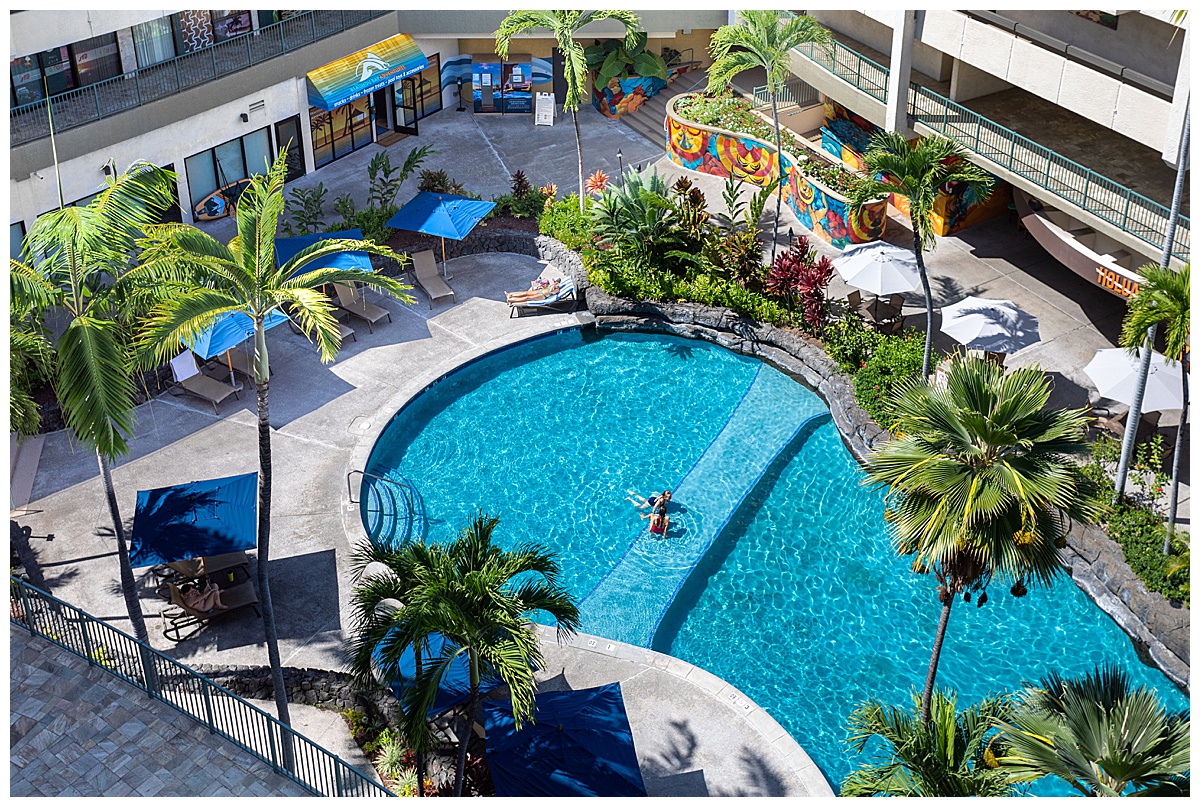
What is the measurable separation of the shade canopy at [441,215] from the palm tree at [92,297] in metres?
12.3

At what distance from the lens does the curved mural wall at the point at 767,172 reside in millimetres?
31469

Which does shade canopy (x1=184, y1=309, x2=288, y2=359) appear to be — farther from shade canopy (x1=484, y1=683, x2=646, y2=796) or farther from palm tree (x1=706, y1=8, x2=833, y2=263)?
palm tree (x1=706, y1=8, x2=833, y2=263)

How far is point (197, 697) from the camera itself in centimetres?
1659

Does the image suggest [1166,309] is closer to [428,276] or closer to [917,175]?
[917,175]

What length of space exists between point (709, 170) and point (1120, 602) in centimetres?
1870

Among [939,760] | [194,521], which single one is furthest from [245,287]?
[939,760]

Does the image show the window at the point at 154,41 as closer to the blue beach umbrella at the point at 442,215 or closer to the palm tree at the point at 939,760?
the blue beach umbrella at the point at 442,215

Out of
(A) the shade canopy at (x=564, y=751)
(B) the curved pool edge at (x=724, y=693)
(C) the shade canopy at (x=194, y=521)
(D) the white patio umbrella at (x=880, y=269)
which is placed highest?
(D) the white patio umbrella at (x=880, y=269)

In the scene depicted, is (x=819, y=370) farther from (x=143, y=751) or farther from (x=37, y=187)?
(x=37, y=187)

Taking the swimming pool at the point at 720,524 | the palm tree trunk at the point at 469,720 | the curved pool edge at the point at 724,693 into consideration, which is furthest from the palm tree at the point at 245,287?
the swimming pool at the point at 720,524

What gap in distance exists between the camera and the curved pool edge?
18.6 metres

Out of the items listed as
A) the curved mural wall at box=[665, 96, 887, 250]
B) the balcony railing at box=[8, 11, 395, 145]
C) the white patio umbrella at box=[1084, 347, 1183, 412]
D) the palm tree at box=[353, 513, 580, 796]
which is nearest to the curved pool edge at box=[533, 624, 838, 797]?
the palm tree at box=[353, 513, 580, 796]

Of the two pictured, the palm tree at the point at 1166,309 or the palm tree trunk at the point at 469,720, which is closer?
the palm tree trunk at the point at 469,720

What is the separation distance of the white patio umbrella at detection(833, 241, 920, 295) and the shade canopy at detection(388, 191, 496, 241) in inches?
360
